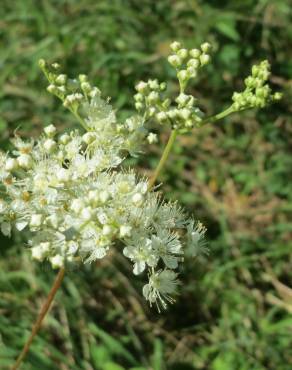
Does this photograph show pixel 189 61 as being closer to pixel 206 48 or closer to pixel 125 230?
pixel 206 48

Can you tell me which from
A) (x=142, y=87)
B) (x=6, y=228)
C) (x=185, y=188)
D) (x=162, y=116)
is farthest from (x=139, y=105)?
(x=185, y=188)

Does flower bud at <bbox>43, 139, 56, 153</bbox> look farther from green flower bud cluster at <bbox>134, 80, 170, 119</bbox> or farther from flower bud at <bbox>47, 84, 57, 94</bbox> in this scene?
green flower bud cluster at <bbox>134, 80, 170, 119</bbox>

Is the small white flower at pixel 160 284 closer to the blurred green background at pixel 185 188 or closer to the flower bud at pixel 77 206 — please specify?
the flower bud at pixel 77 206

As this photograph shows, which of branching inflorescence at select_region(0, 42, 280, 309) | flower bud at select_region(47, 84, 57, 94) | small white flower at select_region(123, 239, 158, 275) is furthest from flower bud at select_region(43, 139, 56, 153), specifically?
small white flower at select_region(123, 239, 158, 275)

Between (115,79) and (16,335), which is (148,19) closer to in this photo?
(115,79)

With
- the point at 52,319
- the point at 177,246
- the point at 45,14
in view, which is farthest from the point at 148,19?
the point at 177,246

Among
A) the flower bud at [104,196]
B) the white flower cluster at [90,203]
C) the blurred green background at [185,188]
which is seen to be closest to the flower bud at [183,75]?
the white flower cluster at [90,203]
